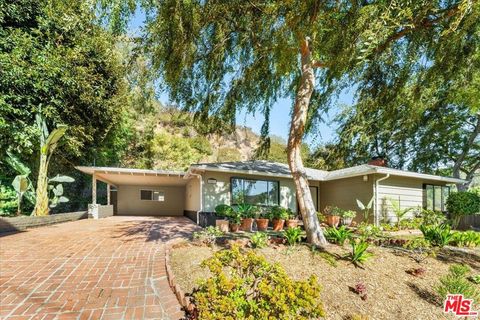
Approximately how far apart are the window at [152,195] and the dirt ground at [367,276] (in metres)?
12.9

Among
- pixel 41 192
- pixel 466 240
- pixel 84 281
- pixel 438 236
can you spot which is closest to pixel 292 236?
pixel 438 236

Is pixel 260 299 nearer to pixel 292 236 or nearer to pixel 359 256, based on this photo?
pixel 359 256

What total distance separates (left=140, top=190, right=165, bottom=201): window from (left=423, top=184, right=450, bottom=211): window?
1576 centimetres

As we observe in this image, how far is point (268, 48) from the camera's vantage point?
6551mm

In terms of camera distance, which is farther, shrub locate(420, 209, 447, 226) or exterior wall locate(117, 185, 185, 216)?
exterior wall locate(117, 185, 185, 216)

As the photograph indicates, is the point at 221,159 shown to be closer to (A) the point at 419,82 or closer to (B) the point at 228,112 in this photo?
(B) the point at 228,112

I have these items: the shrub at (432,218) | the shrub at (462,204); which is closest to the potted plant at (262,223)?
the shrub at (432,218)

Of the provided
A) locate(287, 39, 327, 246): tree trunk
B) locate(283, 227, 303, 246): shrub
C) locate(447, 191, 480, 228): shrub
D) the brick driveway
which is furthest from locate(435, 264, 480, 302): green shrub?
locate(447, 191, 480, 228): shrub

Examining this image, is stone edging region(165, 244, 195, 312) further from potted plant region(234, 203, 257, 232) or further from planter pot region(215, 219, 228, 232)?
potted plant region(234, 203, 257, 232)

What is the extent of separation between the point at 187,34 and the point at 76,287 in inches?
194

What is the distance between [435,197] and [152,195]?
1700cm

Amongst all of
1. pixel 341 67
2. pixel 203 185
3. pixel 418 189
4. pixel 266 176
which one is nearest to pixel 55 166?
pixel 203 185

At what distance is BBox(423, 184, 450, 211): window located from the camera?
1264 centimetres

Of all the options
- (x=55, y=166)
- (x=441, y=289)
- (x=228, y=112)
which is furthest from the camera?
(x=55, y=166)
